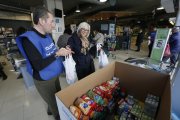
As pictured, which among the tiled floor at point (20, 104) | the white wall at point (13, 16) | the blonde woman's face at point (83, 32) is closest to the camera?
the blonde woman's face at point (83, 32)

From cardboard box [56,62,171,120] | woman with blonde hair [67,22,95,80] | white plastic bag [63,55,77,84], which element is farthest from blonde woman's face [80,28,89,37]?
cardboard box [56,62,171,120]

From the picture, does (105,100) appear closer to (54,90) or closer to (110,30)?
(54,90)

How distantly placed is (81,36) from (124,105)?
1.02 metres

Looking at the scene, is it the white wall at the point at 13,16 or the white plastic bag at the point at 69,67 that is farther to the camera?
the white wall at the point at 13,16

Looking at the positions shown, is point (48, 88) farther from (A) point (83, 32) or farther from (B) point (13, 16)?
(B) point (13, 16)

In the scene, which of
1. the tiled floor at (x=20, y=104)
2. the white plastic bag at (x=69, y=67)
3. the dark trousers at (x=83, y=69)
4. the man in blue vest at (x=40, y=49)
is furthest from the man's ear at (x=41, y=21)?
the tiled floor at (x=20, y=104)

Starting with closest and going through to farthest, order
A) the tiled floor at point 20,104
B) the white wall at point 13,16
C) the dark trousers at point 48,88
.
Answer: the dark trousers at point 48,88 → the tiled floor at point 20,104 → the white wall at point 13,16

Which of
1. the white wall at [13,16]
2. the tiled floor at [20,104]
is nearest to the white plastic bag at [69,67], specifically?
the tiled floor at [20,104]

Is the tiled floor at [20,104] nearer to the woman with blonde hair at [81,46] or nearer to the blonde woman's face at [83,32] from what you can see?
the woman with blonde hair at [81,46]

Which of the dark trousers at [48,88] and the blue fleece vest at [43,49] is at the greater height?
the blue fleece vest at [43,49]

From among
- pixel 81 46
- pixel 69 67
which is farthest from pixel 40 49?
pixel 81 46

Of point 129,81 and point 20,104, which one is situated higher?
point 129,81

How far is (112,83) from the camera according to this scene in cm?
123

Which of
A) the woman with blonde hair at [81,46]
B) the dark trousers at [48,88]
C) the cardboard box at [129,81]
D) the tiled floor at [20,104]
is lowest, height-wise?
the tiled floor at [20,104]
